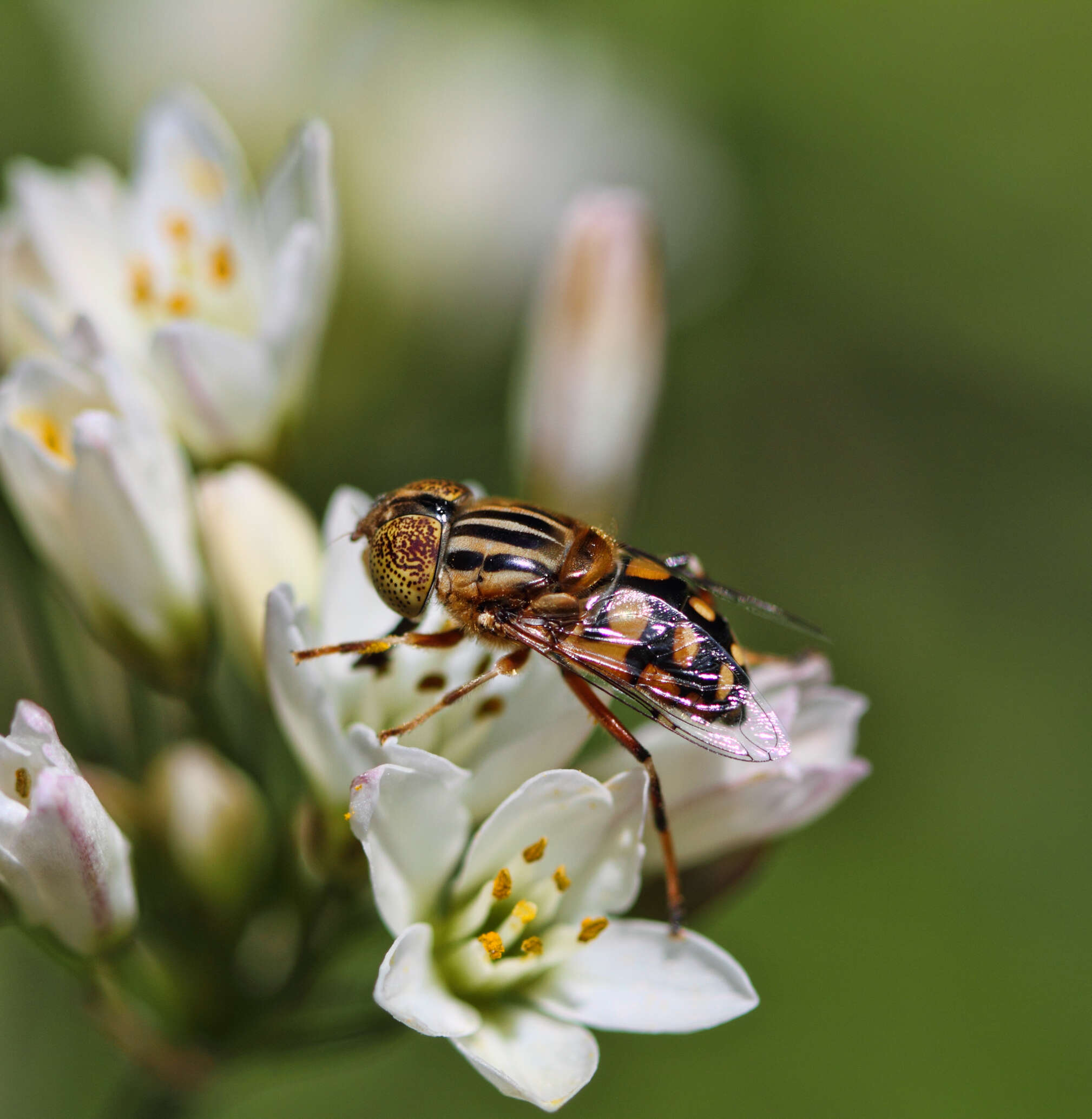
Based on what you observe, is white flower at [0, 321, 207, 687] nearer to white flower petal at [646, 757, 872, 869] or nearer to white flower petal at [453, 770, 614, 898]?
white flower petal at [453, 770, 614, 898]

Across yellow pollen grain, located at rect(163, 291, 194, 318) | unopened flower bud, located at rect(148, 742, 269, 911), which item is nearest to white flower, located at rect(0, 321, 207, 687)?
unopened flower bud, located at rect(148, 742, 269, 911)

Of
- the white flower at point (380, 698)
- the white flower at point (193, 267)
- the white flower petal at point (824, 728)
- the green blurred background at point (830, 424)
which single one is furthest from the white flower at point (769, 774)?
the green blurred background at point (830, 424)

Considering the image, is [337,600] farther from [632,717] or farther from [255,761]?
[632,717]

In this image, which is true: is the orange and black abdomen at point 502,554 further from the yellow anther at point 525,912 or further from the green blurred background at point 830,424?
the green blurred background at point 830,424

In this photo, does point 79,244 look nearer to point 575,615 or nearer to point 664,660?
point 575,615

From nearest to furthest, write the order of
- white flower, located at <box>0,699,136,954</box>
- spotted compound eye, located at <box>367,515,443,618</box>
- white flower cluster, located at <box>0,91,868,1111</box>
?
white flower, located at <box>0,699,136,954</box>, white flower cluster, located at <box>0,91,868,1111</box>, spotted compound eye, located at <box>367,515,443,618</box>

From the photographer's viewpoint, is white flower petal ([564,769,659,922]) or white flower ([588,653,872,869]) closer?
white flower petal ([564,769,659,922])
